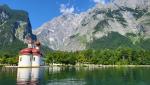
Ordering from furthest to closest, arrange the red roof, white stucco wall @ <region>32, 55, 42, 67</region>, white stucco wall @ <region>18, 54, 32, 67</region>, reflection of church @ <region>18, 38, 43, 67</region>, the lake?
white stucco wall @ <region>32, 55, 42, 67</region> → the red roof → reflection of church @ <region>18, 38, 43, 67</region> → white stucco wall @ <region>18, 54, 32, 67</region> → the lake

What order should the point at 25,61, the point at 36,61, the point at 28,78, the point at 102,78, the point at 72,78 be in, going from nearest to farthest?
the point at 28,78, the point at 102,78, the point at 72,78, the point at 25,61, the point at 36,61

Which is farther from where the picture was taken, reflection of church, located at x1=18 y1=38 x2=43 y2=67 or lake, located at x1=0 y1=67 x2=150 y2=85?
reflection of church, located at x1=18 y1=38 x2=43 y2=67

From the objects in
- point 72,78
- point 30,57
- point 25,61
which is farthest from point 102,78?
point 30,57

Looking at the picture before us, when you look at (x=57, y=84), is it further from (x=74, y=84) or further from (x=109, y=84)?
(x=109, y=84)

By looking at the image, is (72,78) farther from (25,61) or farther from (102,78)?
(25,61)

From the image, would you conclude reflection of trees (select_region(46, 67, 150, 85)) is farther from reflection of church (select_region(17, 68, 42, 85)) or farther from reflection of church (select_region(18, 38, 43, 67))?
reflection of church (select_region(18, 38, 43, 67))

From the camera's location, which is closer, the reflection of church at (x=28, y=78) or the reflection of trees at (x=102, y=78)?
the reflection of church at (x=28, y=78)

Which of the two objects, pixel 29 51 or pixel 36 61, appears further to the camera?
pixel 36 61

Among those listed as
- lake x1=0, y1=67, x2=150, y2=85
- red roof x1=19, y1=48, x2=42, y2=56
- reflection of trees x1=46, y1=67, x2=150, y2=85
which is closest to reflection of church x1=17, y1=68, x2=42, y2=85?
lake x1=0, y1=67, x2=150, y2=85

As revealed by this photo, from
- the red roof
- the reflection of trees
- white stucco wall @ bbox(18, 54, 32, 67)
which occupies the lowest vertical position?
the reflection of trees

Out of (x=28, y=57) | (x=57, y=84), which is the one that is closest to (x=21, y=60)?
(x=28, y=57)

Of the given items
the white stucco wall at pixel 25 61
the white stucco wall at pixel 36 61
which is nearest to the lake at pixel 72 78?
the white stucco wall at pixel 25 61

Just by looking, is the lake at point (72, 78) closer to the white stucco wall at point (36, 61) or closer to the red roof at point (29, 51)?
the red roof at point (29, 51)

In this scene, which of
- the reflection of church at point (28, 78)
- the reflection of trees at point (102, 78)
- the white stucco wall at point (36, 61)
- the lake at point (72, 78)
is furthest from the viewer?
the white stucco wall at point (36, 61)
